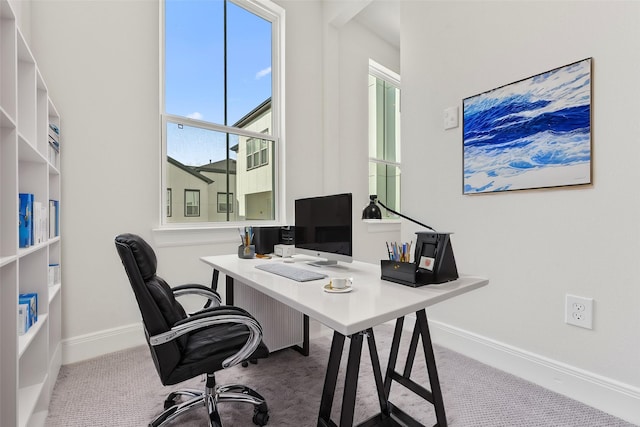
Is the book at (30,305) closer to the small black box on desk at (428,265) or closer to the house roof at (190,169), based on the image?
the house roof at (190,169)

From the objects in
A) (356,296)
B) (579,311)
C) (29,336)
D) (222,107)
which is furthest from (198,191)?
(579,311)

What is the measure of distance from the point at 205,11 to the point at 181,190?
1.70 meters

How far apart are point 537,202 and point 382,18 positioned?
3.13 meters

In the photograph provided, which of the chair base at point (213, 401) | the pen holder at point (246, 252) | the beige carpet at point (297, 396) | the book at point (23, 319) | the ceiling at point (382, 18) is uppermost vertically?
the ceiling at point (382, 18)

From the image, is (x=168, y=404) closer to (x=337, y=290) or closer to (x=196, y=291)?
(x=196, y=291)

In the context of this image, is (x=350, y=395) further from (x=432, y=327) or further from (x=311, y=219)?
(x=432, y=327)

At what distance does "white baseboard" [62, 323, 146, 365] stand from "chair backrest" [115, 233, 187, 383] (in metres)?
1.37

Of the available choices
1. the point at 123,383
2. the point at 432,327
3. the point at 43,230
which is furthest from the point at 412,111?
the point at 123,383

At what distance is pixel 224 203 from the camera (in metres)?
2.92

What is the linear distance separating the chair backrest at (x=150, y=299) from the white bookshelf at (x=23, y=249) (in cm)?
36

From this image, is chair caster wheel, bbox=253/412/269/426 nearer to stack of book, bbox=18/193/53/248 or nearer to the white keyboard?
the white keyboard

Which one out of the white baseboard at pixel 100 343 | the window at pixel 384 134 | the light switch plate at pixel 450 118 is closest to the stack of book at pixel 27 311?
the white baseboard at pixel 100 343

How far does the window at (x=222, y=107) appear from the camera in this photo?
2.66 meters

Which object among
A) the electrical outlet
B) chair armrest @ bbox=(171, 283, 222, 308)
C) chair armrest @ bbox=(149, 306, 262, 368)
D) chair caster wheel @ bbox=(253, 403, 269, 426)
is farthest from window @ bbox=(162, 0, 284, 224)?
the electrical outlet
